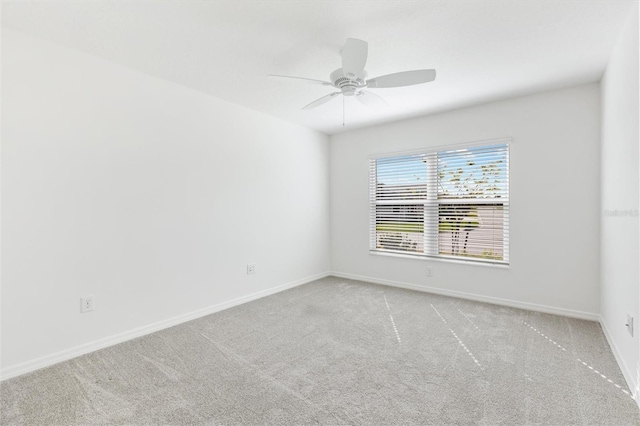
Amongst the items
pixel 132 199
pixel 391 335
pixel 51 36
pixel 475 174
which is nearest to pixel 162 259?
pixel 132 199

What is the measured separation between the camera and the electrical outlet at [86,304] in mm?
2480

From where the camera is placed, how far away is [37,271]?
7.43ft

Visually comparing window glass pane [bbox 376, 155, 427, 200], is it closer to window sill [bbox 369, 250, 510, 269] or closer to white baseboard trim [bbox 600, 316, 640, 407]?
window sill [bbox 369, 250, 510, 269]

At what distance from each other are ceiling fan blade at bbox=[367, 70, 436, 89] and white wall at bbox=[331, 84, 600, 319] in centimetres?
187

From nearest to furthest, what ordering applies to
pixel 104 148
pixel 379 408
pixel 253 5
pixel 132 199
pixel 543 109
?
pixel 379 408
pixel 253 5
pixel 104 148
pixel 132 199
pixel 543 109

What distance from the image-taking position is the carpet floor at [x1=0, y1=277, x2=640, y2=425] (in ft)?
5.67

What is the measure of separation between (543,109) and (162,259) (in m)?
4.26

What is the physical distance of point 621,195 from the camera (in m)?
2.27

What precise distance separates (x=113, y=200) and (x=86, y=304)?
872 mm

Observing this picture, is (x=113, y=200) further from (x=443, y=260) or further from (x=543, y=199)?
(x=543, y=199)

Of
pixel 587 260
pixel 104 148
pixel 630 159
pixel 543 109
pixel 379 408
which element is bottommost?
pixel 379 408

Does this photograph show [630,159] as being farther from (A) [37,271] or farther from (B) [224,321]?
(A) [37,271]

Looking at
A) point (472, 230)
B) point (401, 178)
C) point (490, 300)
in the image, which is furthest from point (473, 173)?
point (490, 300)

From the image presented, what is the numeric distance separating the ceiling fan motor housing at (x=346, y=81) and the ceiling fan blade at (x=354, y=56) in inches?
1.8
